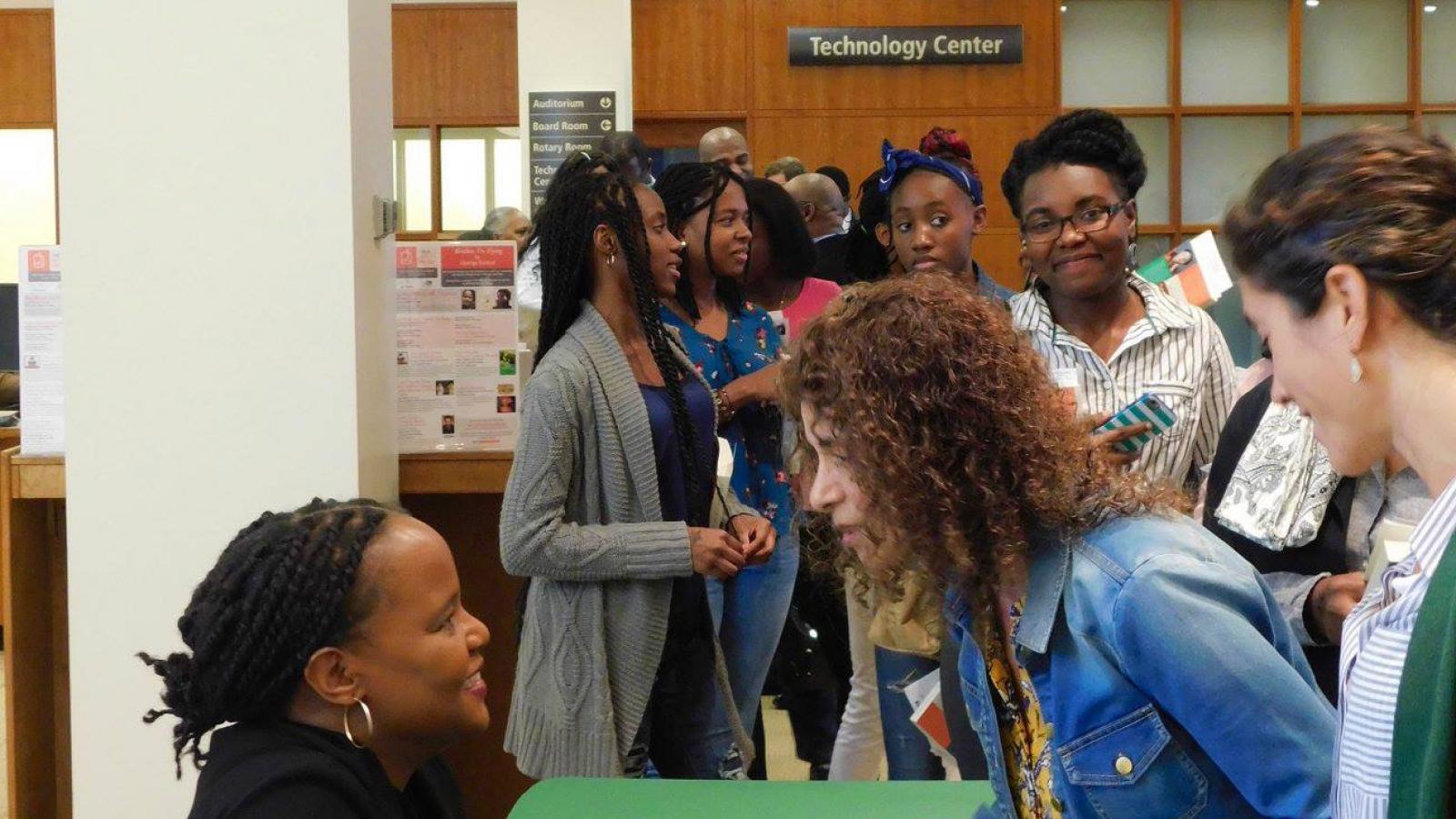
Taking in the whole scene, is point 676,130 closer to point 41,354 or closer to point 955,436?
point 41,354

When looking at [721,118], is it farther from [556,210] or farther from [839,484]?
[839,484]

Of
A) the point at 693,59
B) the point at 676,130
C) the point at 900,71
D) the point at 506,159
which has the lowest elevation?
the point at 506,159

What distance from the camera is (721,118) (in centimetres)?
956

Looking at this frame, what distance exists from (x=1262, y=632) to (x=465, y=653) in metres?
0.85

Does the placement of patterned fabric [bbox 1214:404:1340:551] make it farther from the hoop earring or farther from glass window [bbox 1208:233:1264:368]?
glass window [bbox 1208:233:1264:368]

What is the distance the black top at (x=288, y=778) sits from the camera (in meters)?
1.39

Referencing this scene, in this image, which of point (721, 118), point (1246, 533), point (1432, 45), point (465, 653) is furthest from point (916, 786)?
point (1432, 45)

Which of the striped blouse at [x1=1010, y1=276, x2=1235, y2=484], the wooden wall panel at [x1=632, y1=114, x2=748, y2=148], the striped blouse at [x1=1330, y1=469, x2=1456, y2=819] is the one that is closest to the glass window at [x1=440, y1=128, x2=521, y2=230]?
the wooden wall panel at [x1=632, y1=114, x2=748, y2=148]

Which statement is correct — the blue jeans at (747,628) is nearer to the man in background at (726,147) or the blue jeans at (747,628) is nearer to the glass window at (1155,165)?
the man in background at (726,147)

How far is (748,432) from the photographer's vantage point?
129 inches

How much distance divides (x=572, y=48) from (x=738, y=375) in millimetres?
5281

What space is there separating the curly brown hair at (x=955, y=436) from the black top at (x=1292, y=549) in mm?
582

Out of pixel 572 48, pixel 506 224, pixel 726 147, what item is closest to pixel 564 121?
pixel 572 48

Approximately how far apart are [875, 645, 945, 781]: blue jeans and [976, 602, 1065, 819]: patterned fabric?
137 centimetres
